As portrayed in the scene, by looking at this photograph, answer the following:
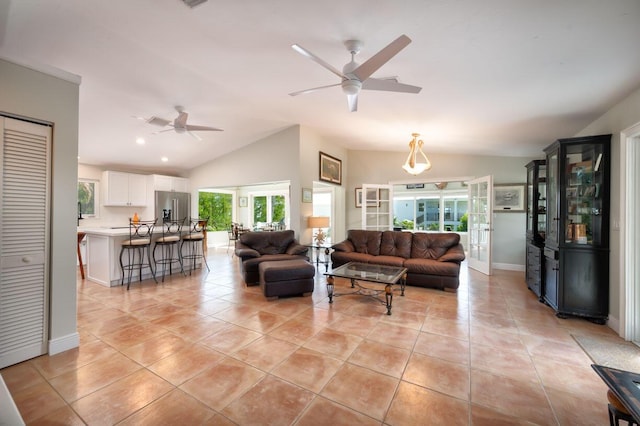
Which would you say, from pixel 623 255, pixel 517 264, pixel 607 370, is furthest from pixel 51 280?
pixel 517 264

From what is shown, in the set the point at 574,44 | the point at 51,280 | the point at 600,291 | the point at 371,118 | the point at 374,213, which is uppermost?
the point at 371,118

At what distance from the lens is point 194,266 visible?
5625mm

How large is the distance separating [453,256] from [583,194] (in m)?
1.79

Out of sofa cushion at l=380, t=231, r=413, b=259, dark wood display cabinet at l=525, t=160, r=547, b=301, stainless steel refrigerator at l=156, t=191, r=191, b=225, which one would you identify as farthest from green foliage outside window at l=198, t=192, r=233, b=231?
A: dark wood display cabinet at l=525, t=160, r=547, b=301

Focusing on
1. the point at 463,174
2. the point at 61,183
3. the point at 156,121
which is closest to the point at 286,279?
the point at 61,183

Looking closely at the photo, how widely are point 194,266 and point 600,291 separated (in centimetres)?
646

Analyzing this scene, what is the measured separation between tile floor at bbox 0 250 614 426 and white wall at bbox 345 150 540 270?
259 centimetres

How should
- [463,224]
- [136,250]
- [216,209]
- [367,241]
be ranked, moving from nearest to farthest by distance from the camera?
[136,250] → [367,241] → [463,224] → [216,209]

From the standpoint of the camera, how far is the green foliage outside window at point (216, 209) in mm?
8719

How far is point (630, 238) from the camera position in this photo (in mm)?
2631

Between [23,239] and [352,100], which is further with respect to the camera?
[352,100]

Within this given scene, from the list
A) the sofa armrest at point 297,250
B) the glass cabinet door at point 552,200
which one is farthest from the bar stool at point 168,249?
the glass cabinet door at point 552,200

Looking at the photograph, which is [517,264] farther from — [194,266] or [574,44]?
[194,266]

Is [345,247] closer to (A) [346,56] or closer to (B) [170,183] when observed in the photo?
(A) [346,56]
